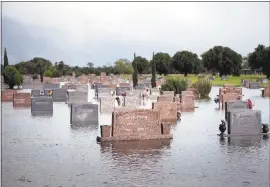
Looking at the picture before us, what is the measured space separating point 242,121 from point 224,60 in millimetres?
92712

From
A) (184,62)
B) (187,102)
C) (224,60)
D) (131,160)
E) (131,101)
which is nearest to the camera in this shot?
(131,160)

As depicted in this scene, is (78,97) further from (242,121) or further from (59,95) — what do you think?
(242,121)

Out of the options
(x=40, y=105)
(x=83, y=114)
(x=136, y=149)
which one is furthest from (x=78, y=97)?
(x=136, y=149)

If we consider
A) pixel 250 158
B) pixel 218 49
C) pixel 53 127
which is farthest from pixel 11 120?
pixel 218 49

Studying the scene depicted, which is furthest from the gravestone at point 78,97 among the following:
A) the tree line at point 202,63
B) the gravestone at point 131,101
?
the tree line at point 202,63

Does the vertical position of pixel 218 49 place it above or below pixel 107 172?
above

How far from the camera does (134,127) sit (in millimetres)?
16891

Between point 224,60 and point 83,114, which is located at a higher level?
point 224,60

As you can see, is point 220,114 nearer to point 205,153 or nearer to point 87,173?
point 205,153

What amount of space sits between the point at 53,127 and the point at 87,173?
8.99 meters

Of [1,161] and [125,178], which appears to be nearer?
[125,178]

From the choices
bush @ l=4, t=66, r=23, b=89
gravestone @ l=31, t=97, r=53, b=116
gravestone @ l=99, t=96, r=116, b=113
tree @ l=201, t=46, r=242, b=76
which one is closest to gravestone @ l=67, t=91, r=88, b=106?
gravestone @ l=99, t=96, r=116, b=113

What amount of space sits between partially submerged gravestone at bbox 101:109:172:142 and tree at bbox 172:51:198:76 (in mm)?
98197

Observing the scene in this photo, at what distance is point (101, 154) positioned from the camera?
14.3 metres
